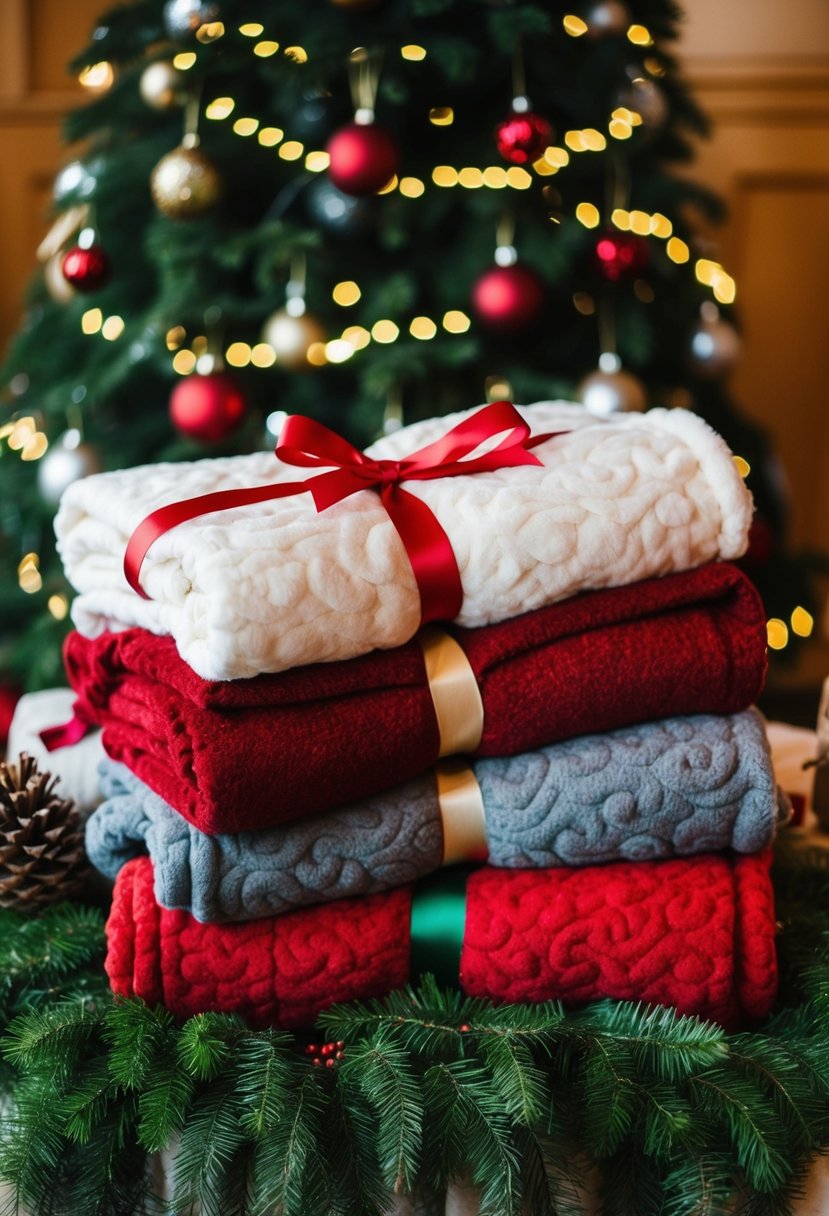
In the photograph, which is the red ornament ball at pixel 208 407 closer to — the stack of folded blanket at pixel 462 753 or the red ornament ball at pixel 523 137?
the red ornament ball at pixel 523 137

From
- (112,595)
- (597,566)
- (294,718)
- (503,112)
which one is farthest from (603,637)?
(503,112)

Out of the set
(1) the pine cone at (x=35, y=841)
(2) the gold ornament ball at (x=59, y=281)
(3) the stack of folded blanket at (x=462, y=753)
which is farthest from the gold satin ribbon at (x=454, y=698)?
(2) the gold ornament ball at (x=59, y=281)

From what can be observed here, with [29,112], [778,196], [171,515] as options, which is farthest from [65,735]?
[778,196]

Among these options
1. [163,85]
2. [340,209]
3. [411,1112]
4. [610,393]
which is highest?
[163,85]

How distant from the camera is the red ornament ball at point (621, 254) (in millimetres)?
1259

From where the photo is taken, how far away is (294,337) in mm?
1229

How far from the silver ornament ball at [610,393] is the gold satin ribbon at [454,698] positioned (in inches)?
30.0

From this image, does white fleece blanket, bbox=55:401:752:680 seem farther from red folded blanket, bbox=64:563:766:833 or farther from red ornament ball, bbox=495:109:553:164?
red ornament ball, bbox=495:109:553:164

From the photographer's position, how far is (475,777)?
0.62 meters

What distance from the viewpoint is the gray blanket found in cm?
58

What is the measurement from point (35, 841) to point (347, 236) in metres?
0.91

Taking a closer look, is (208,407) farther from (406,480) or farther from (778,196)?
(778,196)

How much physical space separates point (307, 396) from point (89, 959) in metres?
0.88

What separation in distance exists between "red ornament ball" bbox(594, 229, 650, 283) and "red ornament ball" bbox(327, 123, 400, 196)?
273 millimetres
